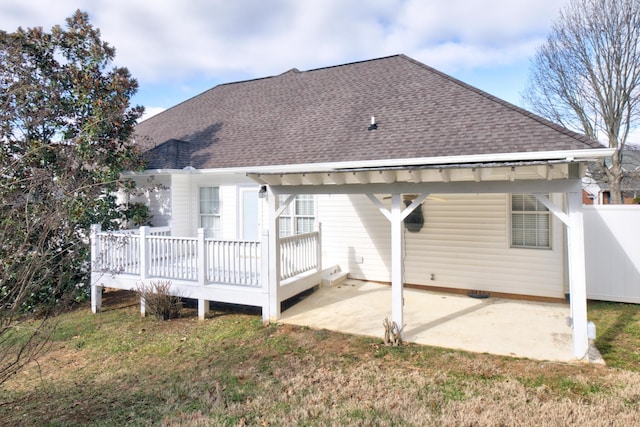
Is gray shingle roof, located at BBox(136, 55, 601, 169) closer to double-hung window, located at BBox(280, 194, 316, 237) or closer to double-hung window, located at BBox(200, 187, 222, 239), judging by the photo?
double-hung window, located at BBox(200, 187, 222, 239)

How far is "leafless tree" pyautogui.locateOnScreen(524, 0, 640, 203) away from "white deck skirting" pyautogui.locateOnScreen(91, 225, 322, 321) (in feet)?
54.0

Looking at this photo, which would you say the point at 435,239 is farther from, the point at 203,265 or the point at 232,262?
the point at 203,265

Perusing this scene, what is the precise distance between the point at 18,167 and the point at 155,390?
6658mm

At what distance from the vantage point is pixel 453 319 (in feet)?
23.0

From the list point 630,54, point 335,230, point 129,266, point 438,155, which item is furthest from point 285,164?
point 630,54

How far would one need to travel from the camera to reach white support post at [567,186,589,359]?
16.8 feet

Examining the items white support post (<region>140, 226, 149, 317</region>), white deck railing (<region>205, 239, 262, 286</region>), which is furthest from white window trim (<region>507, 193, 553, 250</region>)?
white support post (<region>140, 226, 149, 317</region>)

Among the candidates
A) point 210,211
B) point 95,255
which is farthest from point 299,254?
point 95,255

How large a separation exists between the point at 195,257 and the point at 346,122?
5.30 m

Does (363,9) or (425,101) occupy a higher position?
(363,9)

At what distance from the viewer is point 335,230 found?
10.1 meters

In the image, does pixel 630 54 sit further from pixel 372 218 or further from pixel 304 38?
pixel 372 218

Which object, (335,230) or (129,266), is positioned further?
(335,230)

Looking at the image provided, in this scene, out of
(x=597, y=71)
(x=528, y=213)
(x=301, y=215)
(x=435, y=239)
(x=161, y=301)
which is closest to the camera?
(x=161, y=301)
